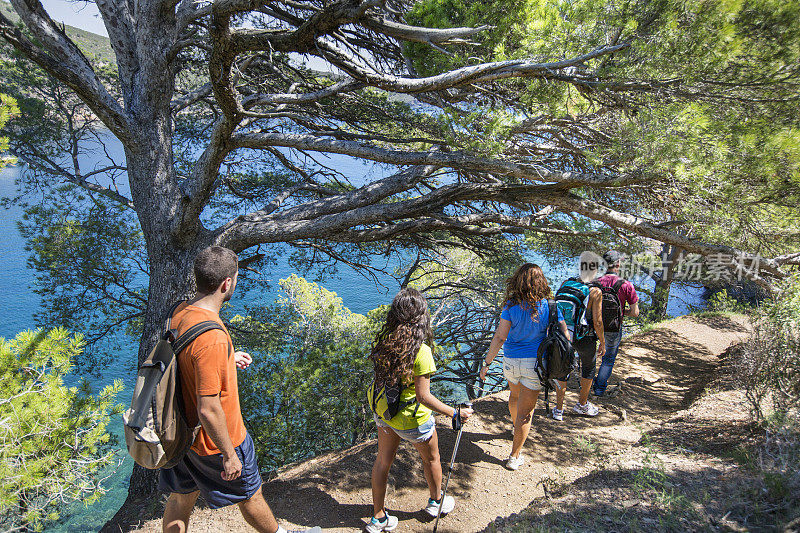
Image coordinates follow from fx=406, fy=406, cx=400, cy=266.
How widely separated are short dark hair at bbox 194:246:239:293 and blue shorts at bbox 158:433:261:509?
0.81 m

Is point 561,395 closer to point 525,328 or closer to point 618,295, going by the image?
point 618,295

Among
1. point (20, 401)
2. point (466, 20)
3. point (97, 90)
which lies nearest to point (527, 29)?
point (466, 20)

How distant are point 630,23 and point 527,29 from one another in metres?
0.83

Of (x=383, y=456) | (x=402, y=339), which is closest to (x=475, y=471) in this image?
(x=383, y=456)

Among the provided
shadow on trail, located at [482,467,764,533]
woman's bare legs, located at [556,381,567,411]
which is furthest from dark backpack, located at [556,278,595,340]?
shadow on trail, located at [482,467,764,533]

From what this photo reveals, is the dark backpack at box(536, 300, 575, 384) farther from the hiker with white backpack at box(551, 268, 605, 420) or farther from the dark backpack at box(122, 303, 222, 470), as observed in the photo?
the dark backpack at box(122, 303, 222, 470)

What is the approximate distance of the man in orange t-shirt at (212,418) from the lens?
1.89 m

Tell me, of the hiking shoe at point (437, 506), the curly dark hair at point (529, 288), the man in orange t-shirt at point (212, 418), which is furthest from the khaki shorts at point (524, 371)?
the man in orange t-shirt at point (212, 418)

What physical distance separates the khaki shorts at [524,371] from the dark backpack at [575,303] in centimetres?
90

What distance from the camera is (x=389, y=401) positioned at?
2.41 meters

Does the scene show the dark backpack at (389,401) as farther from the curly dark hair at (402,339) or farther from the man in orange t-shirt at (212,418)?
the man in orange t-shirt at (212,418)

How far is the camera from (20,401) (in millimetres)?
2570

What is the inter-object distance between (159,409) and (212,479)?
1.68 ft

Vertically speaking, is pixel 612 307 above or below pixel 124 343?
above
